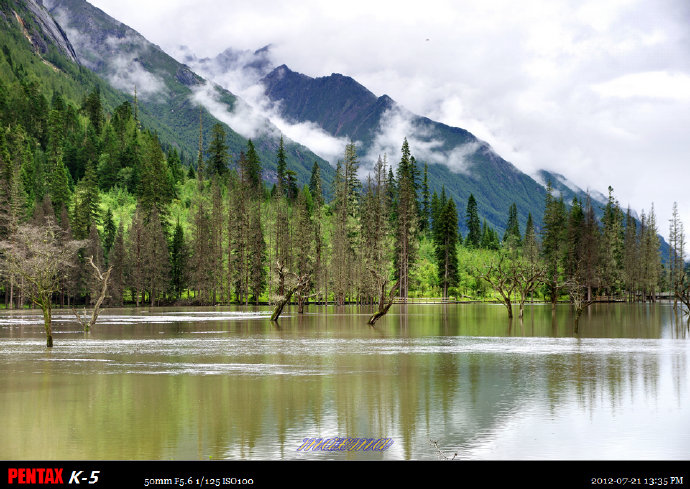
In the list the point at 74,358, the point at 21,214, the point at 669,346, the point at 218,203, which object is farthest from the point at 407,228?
the point at 74,358

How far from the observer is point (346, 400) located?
21844 millimetres

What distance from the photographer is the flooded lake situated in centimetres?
1603

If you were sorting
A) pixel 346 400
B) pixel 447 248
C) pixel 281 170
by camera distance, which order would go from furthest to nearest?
pixel 281 170 → pixel 447 248 → pixel 346 400

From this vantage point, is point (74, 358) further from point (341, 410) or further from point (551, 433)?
point (551, 433)

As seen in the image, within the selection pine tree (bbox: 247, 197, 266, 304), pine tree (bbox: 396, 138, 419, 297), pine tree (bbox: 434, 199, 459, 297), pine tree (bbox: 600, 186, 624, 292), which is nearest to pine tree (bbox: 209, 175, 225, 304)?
pine tree (bbox: 247, 197, 266, 304)

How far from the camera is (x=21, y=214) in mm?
114938
